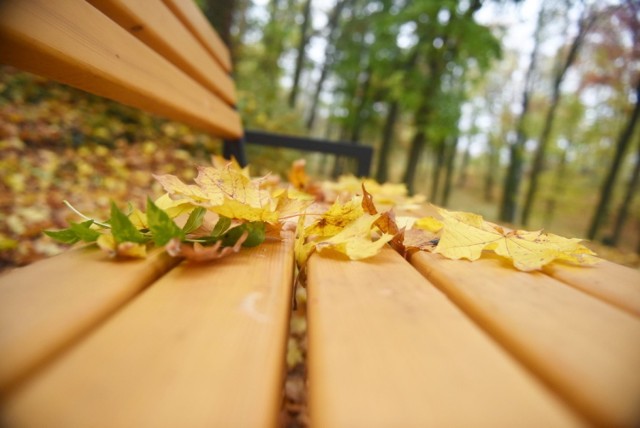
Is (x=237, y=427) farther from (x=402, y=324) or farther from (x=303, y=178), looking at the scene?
(x=303, y=178)

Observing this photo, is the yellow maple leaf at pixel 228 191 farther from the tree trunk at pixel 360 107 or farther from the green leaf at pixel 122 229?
the tree trunk at pixel 360 107

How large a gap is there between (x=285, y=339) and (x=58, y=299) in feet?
0.81

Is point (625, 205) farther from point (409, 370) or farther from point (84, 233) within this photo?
point (84, 233)

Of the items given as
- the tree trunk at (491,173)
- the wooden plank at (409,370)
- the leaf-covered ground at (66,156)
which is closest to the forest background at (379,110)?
the leaf-covered ground at (66,156)

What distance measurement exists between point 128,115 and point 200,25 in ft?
7.80

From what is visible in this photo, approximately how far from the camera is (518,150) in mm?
10719

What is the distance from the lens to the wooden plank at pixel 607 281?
1.61 ft

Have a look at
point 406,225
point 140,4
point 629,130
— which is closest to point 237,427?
point 406,225

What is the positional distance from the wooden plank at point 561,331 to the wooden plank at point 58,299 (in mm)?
425

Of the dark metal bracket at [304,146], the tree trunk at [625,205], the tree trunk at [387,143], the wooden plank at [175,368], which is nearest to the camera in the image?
the wooden plank at [175,368]

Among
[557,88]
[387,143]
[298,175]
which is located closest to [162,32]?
[298,175]

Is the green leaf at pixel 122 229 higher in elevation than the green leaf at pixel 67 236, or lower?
higher

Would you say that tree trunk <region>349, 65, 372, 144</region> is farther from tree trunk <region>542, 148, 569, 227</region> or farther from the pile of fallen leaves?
tree trunk <region>542, 148, 569, 227</region>

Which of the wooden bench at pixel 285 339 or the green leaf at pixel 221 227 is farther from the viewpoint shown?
the green leaf at pixel 221 227
